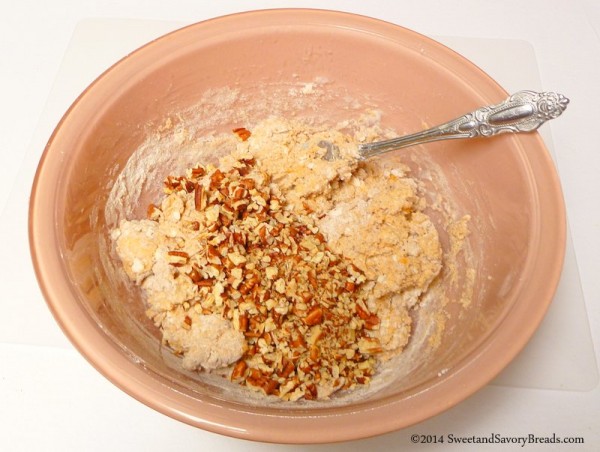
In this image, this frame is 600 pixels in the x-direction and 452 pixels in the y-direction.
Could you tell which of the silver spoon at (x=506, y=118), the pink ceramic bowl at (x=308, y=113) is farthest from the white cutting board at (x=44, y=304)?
the silver spoon at (x=506, y=118)

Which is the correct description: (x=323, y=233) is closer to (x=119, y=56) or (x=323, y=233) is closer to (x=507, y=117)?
(x=507, y=117)

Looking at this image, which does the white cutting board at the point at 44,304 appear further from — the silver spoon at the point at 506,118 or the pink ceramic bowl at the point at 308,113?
the silver spoon at the point at 506,118

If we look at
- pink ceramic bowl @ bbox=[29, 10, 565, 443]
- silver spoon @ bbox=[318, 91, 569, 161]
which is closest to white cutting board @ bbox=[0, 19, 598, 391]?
pink ceramic bowl @ bbox=[29, 10, 565, 443]

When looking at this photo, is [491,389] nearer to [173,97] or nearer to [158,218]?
[158,218]

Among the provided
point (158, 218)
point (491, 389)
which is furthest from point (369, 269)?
point (158, 218)

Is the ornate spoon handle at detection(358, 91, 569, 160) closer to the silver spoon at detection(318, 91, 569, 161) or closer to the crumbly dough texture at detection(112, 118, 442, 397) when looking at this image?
the silver spoon at detection(318, 91, 569, 161)

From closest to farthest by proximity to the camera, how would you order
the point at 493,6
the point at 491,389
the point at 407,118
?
the point at 491,389
the point at 407,118
the point at 493,6
